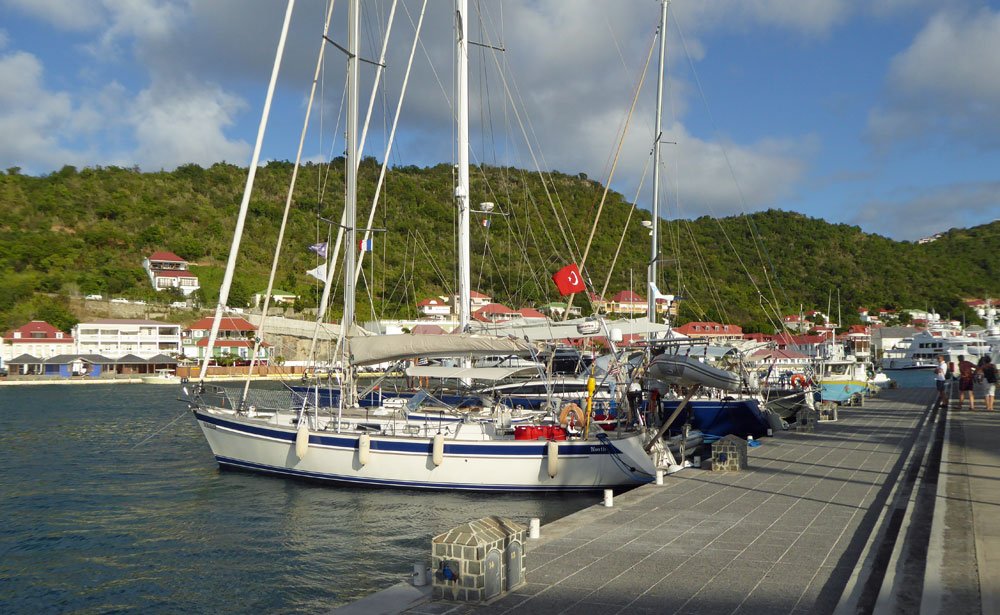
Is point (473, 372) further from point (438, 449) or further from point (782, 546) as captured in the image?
point (782, 546)

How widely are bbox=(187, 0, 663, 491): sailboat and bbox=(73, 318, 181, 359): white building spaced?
71.4 meters

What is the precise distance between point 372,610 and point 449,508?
8.88 metres

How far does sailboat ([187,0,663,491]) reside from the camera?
1571 cm

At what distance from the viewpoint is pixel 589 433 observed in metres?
15.9

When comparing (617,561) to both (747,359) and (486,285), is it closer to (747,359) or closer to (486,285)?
(747,359)

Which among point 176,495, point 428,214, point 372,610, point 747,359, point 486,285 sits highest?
point 428,214

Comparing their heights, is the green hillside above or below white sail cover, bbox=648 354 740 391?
above

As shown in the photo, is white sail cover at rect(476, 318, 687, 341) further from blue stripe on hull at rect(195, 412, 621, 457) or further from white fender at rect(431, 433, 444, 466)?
white fender at rect(431, 433, 444, 466)

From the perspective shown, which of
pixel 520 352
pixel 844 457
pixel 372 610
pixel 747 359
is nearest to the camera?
pixel 372 610

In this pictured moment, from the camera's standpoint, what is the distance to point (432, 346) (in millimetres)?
17312

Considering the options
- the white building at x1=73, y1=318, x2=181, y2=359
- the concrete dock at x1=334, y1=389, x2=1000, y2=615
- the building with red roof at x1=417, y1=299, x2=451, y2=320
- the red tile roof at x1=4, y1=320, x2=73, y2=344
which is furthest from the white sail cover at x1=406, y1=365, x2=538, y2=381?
the red tile roof at x1=4, y1=320, x2=73, y2=344

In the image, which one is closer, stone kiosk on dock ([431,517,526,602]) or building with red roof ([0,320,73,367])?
stone kiosk on dock ([431,517,526,602])

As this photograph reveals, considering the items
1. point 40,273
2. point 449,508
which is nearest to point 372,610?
point 449,508

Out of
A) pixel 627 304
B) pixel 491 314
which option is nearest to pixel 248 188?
pixel 491 314
